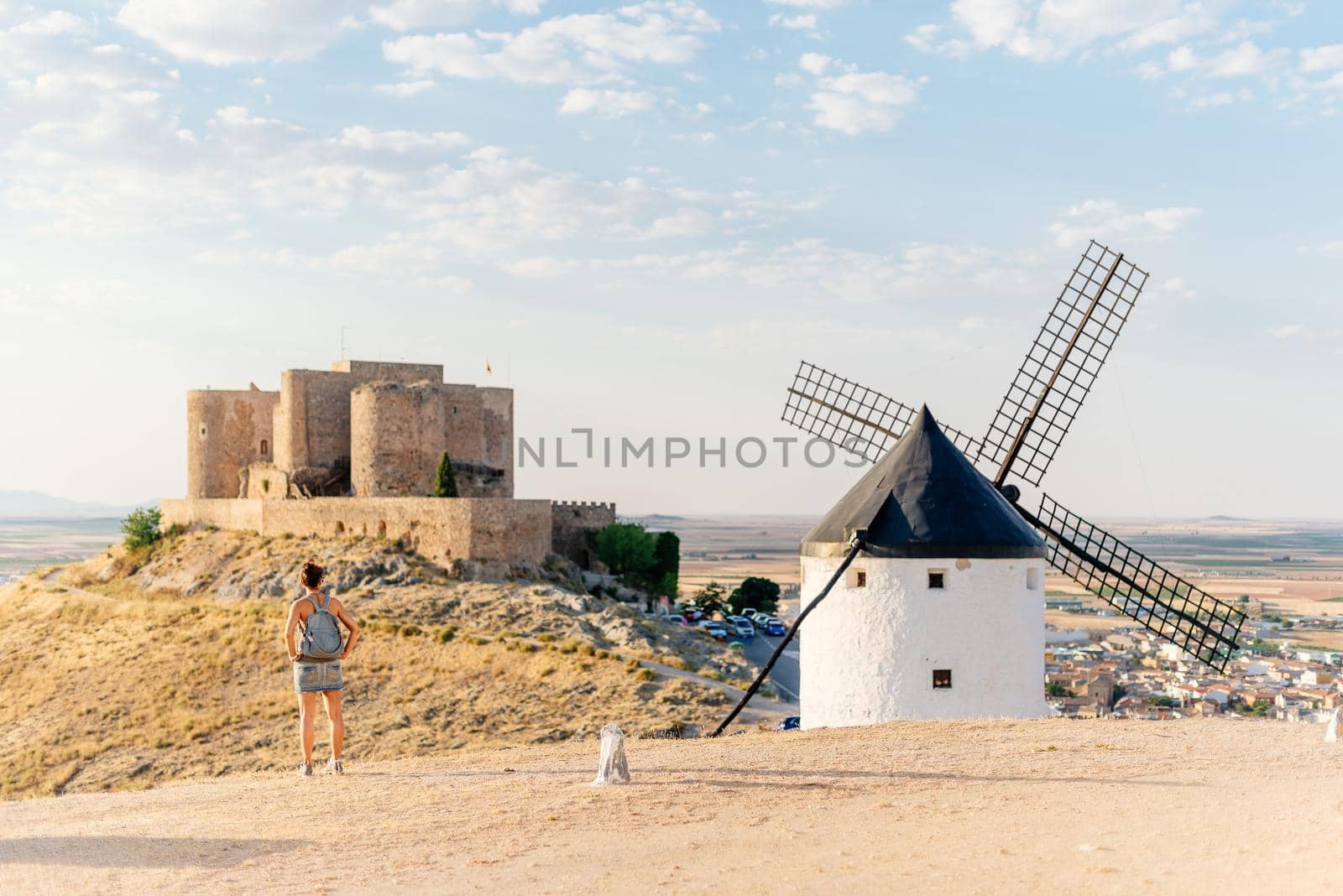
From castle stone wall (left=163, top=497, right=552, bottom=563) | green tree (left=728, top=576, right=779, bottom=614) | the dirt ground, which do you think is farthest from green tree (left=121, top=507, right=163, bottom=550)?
the dirt ground

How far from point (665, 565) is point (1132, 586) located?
91.9 feet

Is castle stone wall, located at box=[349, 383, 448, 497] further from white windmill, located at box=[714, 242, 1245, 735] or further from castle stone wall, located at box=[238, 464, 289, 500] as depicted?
white windmill, located at box=[714, 242, 1245, 735]

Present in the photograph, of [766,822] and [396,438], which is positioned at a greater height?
[396,438]

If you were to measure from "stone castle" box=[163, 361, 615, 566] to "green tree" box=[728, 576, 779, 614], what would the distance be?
17.0 metres

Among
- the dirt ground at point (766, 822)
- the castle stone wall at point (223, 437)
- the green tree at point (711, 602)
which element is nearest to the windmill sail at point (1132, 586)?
the dirt ground at point (766, 822)

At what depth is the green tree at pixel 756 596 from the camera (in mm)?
58625

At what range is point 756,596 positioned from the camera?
5931cm

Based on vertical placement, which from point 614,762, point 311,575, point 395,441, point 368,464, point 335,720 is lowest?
point 614,762

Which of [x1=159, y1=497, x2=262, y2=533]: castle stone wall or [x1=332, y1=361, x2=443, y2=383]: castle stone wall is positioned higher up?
[x1=332, y1=361, x2=443, y2=383]: castle stone wall

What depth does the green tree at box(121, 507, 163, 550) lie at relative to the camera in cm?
4522

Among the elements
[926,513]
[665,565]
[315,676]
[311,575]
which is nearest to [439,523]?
[665,565]

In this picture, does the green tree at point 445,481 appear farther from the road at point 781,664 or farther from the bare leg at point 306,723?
the bare leg at point 306,723

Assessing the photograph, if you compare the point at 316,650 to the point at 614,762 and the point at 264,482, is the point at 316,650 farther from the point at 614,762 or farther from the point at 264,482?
the point at 264,482

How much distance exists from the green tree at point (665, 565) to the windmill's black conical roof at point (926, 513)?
28.3 metres
